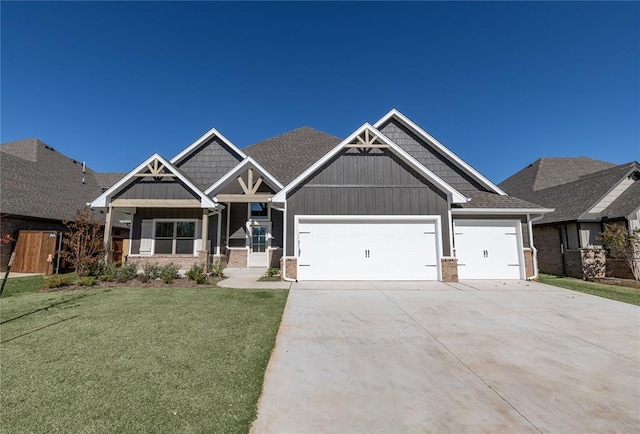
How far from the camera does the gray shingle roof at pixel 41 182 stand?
14406 mm

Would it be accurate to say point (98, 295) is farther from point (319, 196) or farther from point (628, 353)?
point (628, 353)

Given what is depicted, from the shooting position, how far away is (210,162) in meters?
17.2

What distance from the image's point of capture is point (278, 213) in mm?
15453

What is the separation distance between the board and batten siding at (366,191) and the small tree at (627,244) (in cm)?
759

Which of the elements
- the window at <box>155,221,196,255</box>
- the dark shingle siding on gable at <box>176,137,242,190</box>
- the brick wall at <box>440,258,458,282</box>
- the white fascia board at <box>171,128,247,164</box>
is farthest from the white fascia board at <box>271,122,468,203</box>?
the dark shingle siding on gable at <box>176,137,242,190</box>

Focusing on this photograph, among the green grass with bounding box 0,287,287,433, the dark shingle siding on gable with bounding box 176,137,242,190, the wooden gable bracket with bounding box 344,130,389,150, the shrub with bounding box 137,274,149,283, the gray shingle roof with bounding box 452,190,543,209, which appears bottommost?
the green grass with bounding box 0,287,287,433

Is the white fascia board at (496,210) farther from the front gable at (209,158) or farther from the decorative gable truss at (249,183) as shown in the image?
the front gable at (209,158)

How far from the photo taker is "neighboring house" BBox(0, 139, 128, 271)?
13.4m

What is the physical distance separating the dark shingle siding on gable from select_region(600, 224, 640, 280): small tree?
18.6 metres

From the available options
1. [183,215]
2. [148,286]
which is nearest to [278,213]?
[183,215]

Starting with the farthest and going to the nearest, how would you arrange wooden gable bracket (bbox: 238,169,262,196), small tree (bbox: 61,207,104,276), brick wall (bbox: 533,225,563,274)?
brick wall (bbox: 533,225,563,274) < wooden gable bracket (bbox: 238,169,262,196) < small tree (bbox: 61,207,104,276)

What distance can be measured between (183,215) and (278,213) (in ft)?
16.1

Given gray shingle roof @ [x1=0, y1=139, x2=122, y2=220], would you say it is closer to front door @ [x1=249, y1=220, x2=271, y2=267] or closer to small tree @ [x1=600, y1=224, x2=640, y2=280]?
front door @ [x1=249, y1=220, x2=271, y2=267]

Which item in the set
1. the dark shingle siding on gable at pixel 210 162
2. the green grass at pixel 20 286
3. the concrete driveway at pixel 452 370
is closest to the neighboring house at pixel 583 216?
the concrete driveway at pixel 452 370
